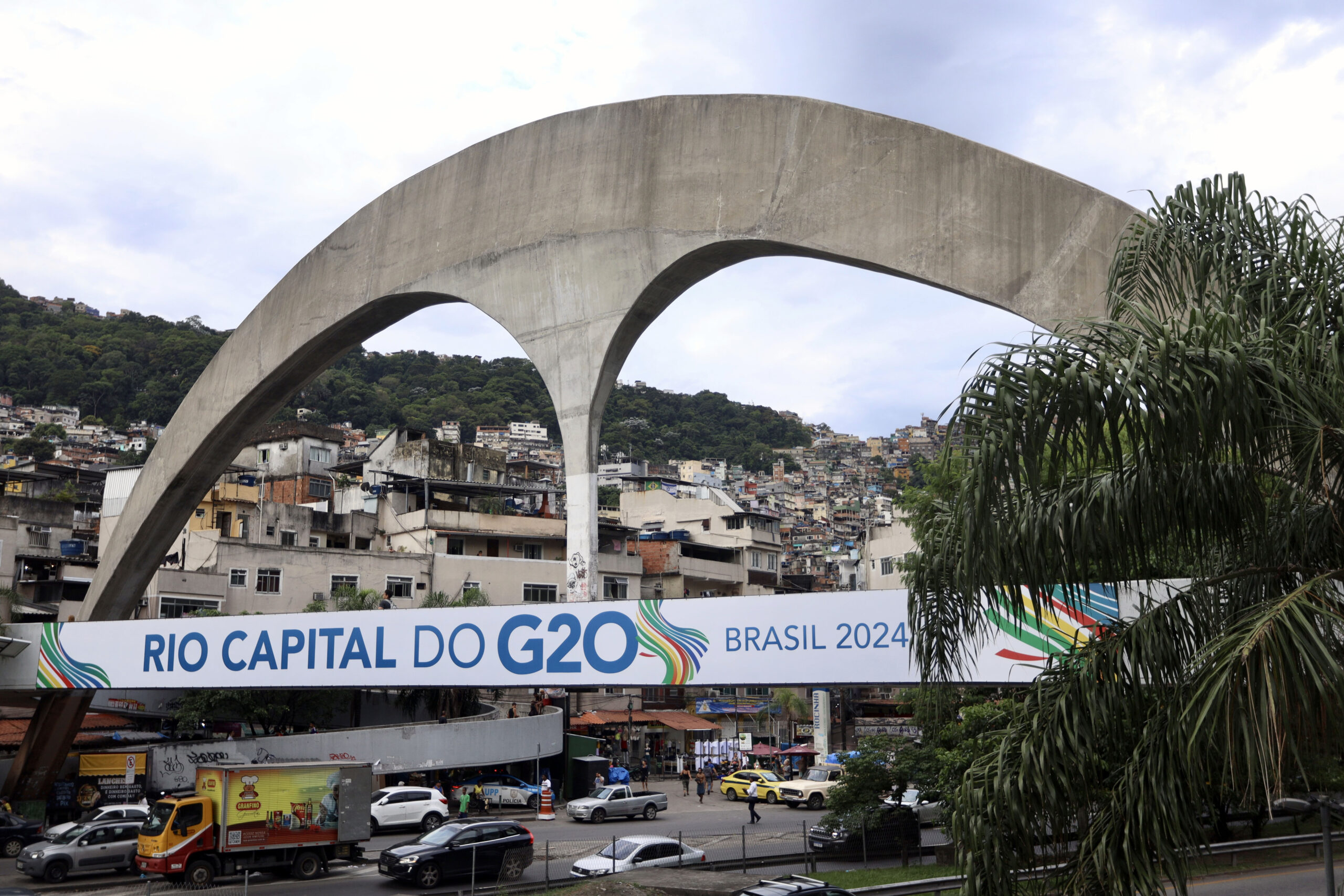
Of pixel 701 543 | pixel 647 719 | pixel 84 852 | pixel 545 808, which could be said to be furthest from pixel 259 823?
pixel 701 543

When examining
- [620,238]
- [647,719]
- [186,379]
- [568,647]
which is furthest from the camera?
[186,379]

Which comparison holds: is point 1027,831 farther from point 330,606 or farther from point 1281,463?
point 330,606

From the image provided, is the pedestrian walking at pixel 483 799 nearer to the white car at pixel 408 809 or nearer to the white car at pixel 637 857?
the white car at pixel 408 809

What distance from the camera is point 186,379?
11844cm

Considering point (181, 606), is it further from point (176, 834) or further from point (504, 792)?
point (176, 834)

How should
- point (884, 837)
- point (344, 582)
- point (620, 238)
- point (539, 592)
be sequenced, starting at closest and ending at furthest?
point (620, 238), point (884, 837), point (344, 582), point (539, 592)

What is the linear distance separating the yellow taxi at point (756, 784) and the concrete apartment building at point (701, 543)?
712 inches

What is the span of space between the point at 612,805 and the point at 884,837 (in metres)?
12.3

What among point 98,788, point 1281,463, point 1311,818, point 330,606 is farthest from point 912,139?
point 330,606

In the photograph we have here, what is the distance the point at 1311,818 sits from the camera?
21.4m

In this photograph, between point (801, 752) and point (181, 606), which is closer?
point (181, 606)

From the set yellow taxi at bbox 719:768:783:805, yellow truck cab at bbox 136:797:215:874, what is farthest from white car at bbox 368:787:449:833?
yellow taxi at bbox 719:768:783:805

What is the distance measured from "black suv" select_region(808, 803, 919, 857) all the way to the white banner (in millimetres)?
8601

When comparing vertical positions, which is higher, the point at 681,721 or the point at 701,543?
the point at 701,543
